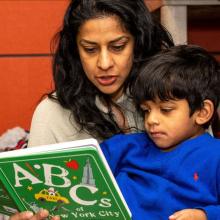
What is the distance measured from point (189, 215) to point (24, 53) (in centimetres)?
139

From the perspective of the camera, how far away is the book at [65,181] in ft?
2.79

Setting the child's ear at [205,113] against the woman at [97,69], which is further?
the woman at [97,69]

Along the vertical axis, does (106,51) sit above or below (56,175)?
above

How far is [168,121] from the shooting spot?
3.25 ft

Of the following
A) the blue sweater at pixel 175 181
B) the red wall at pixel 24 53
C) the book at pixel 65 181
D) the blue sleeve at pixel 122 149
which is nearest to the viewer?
the book at pixel 65 181

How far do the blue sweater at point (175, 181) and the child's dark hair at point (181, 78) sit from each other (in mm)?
92

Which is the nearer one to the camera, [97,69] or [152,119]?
[152,119]

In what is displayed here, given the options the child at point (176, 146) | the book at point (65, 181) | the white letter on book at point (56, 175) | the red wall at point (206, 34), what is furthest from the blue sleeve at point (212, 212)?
the red wall at point (206, 34)

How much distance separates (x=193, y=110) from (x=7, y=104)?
1272 millimetres

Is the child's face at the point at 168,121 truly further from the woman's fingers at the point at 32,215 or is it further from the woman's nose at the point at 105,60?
the woman's fingers at the point at 32,215

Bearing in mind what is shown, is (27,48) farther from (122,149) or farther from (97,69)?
(122,149)

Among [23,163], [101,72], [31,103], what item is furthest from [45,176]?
[31,103]

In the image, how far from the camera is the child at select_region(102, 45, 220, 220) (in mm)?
966

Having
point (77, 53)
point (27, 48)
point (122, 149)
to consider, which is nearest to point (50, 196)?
point (122, 149)
